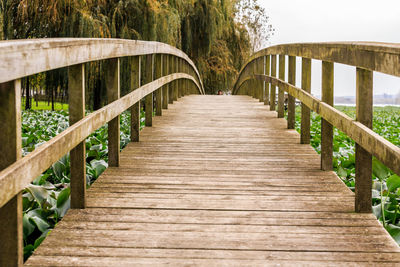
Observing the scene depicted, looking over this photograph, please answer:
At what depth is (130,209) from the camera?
9.18 feet

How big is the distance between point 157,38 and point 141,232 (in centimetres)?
907

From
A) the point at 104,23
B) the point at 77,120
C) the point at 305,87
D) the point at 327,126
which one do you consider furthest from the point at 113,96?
the point at 104,23

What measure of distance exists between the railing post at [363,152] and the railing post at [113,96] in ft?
5.34

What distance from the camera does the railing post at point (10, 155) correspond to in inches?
69.4

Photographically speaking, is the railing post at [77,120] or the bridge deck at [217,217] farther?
the railing post at [77,120]

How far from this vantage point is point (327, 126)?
359cm

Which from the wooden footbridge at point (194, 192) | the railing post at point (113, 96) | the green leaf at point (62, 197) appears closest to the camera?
the wooden footbridge at point (194, 192)

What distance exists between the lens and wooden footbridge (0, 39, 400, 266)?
192 centimetres

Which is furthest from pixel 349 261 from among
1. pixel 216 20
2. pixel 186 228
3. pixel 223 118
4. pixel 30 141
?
pixel 216 20

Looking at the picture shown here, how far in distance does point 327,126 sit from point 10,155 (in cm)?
237

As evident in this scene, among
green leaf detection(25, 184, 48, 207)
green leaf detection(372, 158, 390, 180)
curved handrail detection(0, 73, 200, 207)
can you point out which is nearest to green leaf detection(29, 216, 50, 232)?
green leaf detection(25, 184, 48, 207)

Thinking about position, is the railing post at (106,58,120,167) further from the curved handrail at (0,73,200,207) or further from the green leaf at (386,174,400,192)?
the green leaf at (386,174,400,192)

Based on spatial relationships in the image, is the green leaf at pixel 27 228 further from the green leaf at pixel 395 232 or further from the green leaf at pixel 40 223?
the green leaf at pixel 395 232

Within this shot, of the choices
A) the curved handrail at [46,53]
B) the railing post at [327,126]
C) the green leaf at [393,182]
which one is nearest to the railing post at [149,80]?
the curved handrail at [46,53]
